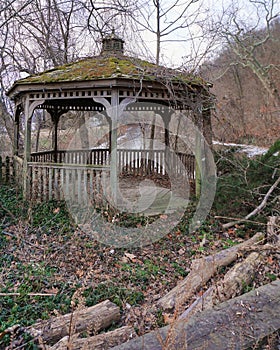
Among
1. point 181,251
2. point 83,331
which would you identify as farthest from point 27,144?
→ point 83,331

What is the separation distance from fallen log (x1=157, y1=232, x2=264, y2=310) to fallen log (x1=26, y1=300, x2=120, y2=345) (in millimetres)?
661

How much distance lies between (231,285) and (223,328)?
1.93m

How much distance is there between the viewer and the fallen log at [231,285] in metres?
3.76

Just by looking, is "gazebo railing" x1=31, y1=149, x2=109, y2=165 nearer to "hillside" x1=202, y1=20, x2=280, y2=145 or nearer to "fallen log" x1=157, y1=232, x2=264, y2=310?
"fallen log" x1=157, y1=232, x2=264, y2=310

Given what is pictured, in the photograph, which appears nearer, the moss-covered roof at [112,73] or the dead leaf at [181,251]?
the dead leaf at [181,251]

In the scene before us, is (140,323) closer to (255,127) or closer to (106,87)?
(106,87)

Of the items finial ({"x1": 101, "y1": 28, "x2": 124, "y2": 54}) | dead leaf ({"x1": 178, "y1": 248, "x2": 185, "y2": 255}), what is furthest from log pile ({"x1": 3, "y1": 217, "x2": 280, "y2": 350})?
finial ({"x1": 101, "y1": 28, "x2": 124, "y2": 54})

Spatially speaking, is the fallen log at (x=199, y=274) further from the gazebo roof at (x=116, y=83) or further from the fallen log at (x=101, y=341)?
the gazebo roof at (x=116, y=83)

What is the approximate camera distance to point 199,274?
169 inches

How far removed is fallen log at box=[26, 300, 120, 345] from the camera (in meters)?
3.15

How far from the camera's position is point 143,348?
81.0 inches

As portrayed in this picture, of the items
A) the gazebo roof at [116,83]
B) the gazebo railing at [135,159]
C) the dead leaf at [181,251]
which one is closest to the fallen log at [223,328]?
the dead leaf at [181,251]

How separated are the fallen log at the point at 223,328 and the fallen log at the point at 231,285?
3.00ft

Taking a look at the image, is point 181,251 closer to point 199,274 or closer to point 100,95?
point 199,274
